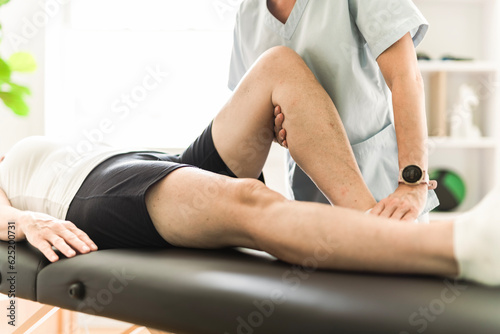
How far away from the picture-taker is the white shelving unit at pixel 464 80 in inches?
100.0

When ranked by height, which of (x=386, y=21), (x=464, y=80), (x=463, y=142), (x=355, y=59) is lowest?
(x=463, y=142)

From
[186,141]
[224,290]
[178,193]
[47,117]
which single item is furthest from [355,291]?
[47,117]

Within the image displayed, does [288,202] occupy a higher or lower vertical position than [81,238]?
higher

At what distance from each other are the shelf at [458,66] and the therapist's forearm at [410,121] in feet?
4.51

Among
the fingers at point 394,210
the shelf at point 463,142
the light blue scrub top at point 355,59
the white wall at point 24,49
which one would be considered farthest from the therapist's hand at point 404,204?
the white wall at point 24,49

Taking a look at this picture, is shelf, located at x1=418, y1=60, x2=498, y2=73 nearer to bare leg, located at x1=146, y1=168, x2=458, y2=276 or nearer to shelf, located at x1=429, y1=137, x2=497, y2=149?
shelf, located at x1=429, y1=137, x2=497, y2=149

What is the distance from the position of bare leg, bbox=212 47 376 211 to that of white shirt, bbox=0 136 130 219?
1.01ft

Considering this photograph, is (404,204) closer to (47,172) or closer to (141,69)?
(47,172)

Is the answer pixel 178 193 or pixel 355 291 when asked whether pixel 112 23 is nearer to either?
pixel 178 193

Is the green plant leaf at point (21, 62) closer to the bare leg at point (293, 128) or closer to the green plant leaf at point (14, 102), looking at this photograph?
the green plant leaf at point (14, 102)

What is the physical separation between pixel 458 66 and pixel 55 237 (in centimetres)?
212

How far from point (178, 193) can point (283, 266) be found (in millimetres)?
266

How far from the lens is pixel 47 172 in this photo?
4.26ft

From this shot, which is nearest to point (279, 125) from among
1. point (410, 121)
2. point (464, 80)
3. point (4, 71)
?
point (410, 121)
